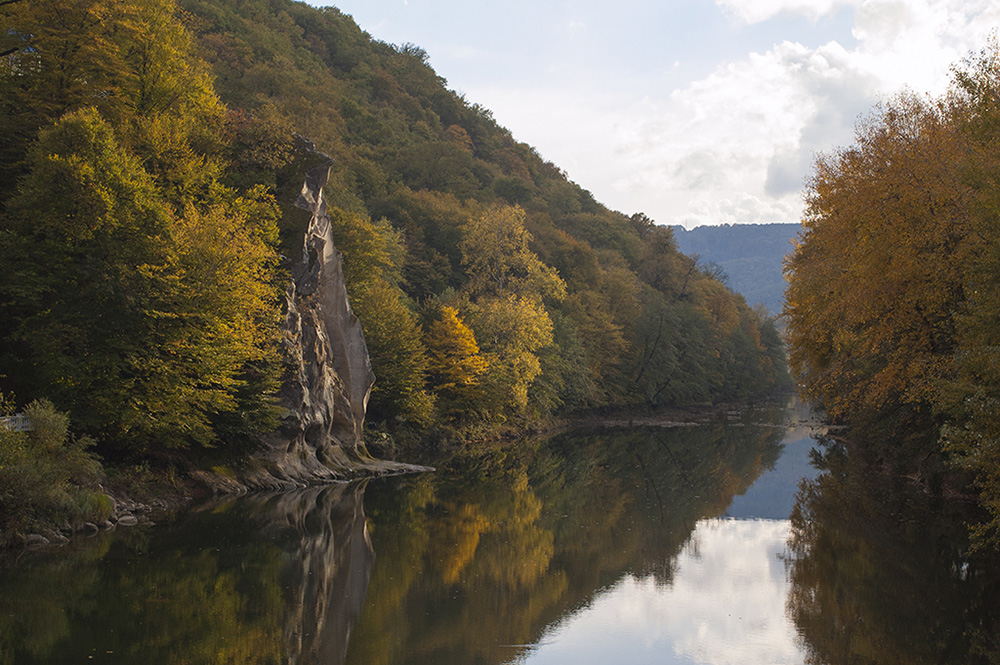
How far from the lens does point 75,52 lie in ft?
96.6

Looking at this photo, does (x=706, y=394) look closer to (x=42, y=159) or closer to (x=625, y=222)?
(x=625, y=222)

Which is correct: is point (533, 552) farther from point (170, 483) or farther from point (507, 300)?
point (507, 300)

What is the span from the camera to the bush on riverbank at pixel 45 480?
57.8 ft

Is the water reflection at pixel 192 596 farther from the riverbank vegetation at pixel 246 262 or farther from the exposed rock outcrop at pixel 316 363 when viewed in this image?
the exposed rock outcrop at pixel 316 363

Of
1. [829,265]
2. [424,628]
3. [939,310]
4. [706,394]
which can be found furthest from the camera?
[706,394]

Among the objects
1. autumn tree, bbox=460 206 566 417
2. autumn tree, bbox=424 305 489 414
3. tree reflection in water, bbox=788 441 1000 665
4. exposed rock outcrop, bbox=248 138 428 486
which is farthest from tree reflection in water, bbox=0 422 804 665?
autumn tree, bbox=460 206 566 417

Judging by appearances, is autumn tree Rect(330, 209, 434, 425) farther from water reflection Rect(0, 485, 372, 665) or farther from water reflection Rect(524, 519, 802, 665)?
water reflection Rect(524, 519, 802, 665)

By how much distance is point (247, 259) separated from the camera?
27.8 meters

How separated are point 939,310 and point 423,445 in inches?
1209

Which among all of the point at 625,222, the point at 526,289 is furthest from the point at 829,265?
the point at 625,222

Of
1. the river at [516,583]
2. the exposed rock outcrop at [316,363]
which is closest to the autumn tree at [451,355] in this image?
the exposed rock outcrop at [316,363]

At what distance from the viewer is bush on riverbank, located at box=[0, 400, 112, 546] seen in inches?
694

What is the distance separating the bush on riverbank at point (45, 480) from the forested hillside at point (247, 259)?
274 centimetres

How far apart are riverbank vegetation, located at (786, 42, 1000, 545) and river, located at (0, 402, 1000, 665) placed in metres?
2.67
